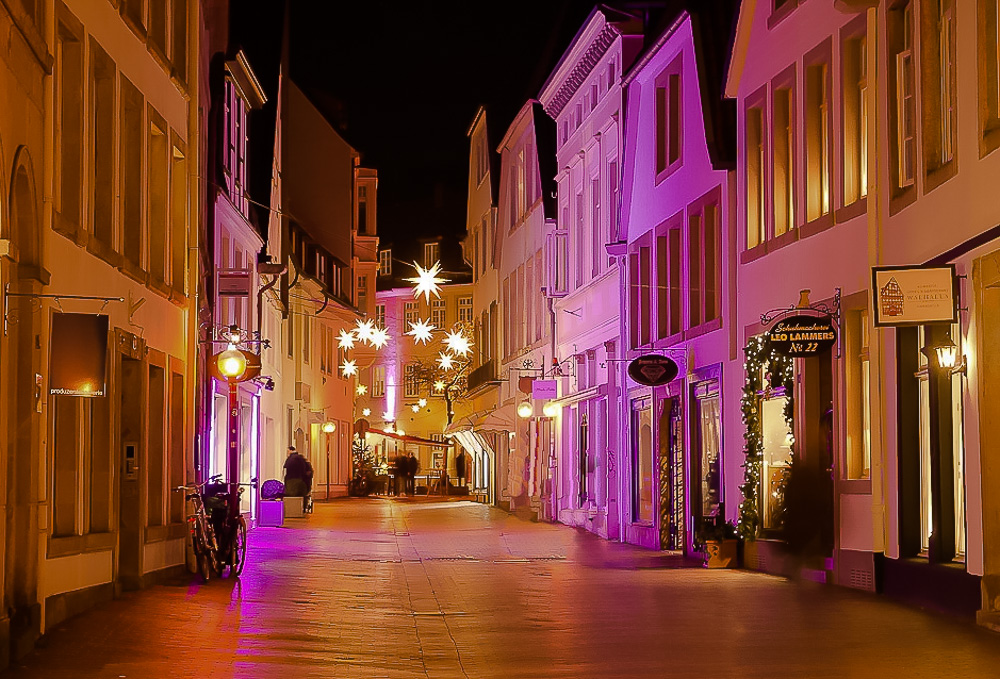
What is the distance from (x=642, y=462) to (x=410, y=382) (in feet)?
174

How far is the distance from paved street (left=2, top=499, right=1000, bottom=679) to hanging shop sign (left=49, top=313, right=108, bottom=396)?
1994 millimetres

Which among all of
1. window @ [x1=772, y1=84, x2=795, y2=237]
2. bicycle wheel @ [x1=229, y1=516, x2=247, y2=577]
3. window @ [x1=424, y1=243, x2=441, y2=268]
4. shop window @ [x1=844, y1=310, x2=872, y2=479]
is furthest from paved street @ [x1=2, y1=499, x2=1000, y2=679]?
window @ [x1=424, y1=243, x2=441, y2=268]

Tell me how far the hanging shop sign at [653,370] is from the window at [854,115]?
6.93 m

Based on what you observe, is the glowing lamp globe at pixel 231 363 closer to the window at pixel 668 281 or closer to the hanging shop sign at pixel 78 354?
the window at pixel 668 281

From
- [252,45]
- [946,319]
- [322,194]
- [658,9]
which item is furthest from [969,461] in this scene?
[322,194]

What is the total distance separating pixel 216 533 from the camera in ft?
68.5

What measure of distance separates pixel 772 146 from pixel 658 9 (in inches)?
353

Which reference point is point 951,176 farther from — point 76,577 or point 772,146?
point 76,577

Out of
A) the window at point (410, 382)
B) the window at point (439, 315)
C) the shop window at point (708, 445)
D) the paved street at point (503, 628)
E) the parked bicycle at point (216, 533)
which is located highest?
the window at point (439, 315)

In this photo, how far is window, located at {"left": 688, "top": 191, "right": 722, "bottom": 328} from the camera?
83.8 ft

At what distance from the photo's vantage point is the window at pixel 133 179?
19.7m

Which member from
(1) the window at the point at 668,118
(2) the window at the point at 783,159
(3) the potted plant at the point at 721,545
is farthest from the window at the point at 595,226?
(2) the window at the point at 783,159

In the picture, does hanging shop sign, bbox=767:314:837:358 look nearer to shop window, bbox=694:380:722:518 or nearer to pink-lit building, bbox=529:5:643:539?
shop window, bbox=694:380:722:518

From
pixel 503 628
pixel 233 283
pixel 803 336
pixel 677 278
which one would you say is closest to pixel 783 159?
pixel 803 336
